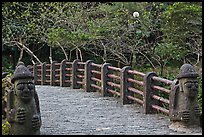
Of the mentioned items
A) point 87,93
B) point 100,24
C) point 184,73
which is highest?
point 100,24

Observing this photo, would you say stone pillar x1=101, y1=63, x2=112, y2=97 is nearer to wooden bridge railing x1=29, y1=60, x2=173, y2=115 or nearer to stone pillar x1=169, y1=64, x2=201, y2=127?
wooden bridge railing x1=29, y1=60, x2=173, y2=115

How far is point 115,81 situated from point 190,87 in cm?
529

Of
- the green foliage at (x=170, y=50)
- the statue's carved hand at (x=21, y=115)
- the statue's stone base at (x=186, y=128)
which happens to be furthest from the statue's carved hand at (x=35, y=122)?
the green foliage at (x=170, y=50)

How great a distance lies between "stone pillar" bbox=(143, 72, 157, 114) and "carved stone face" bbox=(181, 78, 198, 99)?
147 cm

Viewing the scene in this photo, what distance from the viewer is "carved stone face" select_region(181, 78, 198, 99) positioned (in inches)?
268

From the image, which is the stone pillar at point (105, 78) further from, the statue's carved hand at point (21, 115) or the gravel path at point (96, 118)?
the statue's carved hand at point (21, 115)

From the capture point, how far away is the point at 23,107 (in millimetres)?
6125

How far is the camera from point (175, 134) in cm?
653

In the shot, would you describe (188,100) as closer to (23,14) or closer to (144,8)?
(144,8)

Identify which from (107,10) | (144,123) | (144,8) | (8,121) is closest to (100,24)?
(107,10)

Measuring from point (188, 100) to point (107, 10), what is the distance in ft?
39.5

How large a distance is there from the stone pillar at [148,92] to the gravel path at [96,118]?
171 mm

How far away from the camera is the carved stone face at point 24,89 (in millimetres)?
6113

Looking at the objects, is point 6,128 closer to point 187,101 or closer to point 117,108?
point 187,101
